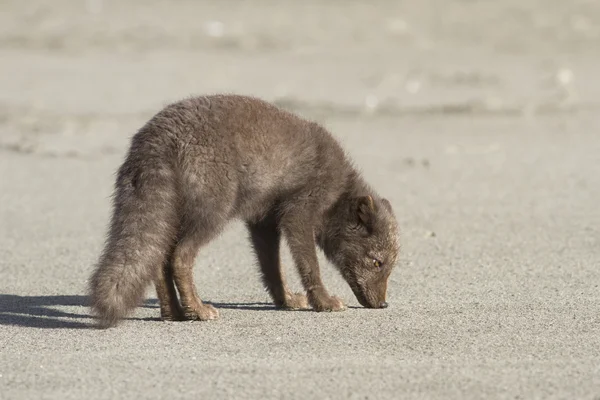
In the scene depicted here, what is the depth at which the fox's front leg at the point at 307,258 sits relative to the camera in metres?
7.39

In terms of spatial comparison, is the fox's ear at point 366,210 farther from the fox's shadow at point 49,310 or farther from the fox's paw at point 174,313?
the fox's paw at point 174,313

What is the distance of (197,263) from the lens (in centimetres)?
866

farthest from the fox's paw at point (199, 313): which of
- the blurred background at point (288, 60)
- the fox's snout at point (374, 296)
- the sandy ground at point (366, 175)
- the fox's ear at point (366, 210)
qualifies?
the blurred background at point (288, 60)

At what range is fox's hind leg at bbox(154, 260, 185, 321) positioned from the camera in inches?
278

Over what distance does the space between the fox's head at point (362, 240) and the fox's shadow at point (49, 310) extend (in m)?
0.56

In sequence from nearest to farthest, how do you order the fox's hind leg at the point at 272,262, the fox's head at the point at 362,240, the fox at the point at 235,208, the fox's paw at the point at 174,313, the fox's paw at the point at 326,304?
the fox at the point at 235,208 < the fox's paw at the point at 174,313 < the fox's paw at the point at 326,304 < the fox's head at the point at 362,240 < the fox's hind leg at the point at 272,262

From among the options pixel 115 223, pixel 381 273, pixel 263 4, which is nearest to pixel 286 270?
pixel 381 273

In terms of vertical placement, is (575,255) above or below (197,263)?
above

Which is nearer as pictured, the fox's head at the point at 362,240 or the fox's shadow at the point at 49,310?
the fox's shadow at the point at 49,310

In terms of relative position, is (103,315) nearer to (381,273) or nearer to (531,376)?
(381,273)

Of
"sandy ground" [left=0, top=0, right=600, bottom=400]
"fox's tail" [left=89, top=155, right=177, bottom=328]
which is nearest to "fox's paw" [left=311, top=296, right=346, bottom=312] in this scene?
"sandy ground" [left=0, top=0, right=600, bottom=400]

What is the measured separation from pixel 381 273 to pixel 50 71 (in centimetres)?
1054

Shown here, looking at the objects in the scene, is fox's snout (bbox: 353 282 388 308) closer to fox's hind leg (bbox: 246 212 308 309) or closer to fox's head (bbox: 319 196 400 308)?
fox's head (bbox: 319 196 400 308)

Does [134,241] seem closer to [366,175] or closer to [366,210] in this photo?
[366,210]
